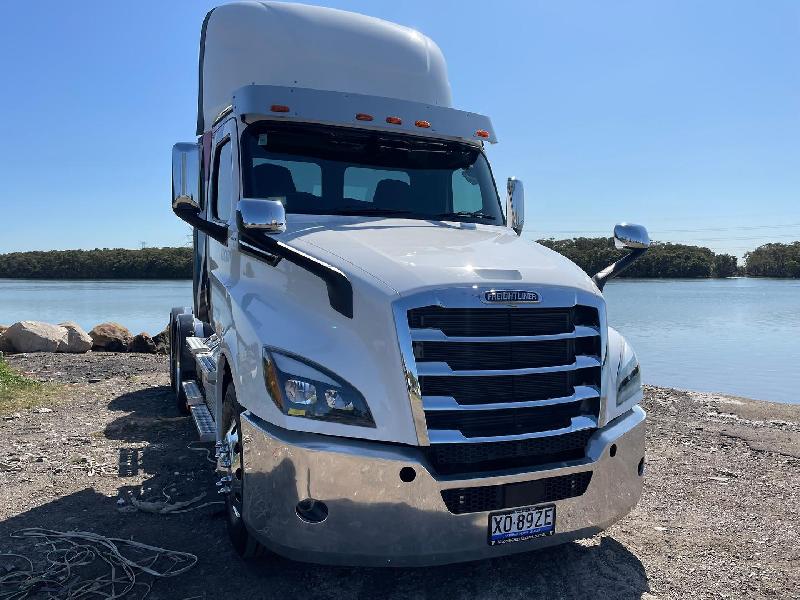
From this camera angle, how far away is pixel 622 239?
487 cm

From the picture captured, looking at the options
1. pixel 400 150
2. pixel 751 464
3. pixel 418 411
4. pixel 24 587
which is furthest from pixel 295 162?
pixel 751 464

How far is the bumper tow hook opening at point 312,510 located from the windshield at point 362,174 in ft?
7.11

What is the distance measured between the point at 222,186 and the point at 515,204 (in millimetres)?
2399

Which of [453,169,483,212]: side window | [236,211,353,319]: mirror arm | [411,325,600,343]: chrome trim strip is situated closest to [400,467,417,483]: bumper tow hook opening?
[411,325,600,343]: chrome trim strip

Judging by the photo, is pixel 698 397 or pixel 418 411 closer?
pixel 418 411

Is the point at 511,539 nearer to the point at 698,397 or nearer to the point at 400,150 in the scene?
the point at 400,150

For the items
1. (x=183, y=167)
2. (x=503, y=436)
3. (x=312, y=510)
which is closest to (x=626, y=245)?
(x=503, y=436)

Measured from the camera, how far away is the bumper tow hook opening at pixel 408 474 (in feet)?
10.6

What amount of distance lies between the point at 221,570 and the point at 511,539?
173cm

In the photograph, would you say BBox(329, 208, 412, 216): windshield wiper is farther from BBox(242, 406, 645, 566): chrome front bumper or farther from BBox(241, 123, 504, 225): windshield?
BBox(242, 406, 645, 566): chrome front bumper

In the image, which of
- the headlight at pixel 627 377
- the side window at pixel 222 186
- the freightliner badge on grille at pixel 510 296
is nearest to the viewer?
the freightliner badge on grille at pixel 510 296

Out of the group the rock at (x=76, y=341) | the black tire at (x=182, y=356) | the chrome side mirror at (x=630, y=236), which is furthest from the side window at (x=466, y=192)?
the rock at (x=76, y=341)

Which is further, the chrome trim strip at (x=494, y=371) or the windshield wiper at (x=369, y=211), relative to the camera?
the windshield wiper at (x=369, y=211)

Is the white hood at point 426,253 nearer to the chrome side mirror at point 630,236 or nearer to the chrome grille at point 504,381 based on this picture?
the chrome grille at point 504,381
